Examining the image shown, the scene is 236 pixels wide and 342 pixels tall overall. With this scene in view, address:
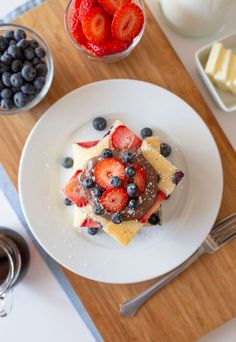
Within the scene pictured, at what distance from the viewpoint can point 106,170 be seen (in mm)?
1222

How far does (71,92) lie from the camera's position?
136cm

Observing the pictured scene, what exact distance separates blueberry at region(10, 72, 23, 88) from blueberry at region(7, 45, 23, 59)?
0.05 metres

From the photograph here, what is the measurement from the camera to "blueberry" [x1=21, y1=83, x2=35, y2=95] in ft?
4.21

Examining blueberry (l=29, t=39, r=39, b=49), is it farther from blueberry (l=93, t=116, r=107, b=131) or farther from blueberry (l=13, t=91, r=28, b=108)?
blueberry (l=93, t=116, r=107, b=131)

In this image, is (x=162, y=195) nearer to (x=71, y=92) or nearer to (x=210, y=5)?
(x=71, y=92)

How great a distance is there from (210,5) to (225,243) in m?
0.65

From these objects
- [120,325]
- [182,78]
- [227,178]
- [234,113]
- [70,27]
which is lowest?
[120,325]

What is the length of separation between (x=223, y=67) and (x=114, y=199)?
51 cm

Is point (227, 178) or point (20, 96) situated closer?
point (20, 96)

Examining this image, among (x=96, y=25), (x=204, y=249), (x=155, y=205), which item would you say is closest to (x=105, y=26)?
(x=96, y=25)

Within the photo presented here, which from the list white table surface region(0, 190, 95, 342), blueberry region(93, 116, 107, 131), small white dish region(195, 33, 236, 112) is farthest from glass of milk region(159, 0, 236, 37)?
white table surface region(0, 190, 95, 342)

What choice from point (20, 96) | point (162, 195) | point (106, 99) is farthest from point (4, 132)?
point (162, 195)

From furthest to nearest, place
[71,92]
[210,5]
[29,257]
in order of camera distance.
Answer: [29,257]
[71,92]
[210,5]

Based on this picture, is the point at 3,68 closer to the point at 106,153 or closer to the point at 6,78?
the point at 6,78
